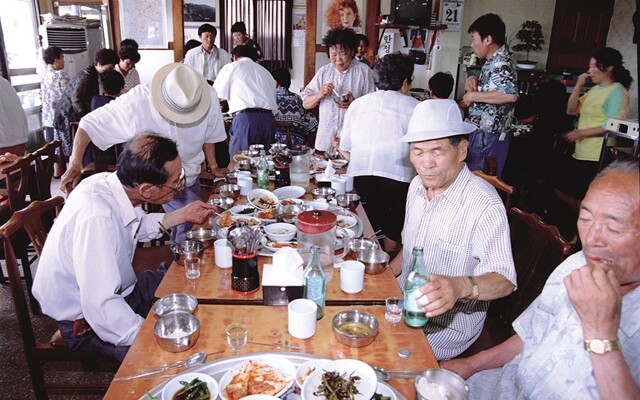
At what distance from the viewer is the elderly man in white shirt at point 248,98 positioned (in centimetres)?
472

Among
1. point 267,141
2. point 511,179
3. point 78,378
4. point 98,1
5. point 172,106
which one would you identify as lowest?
point 78,378

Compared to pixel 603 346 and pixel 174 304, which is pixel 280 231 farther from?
pixel 603 346

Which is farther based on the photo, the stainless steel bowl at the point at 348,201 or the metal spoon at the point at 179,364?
the stainless steel bowl at the point at 348,201

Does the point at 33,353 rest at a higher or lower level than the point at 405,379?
lower

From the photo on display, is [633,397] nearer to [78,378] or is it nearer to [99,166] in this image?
[78,378]

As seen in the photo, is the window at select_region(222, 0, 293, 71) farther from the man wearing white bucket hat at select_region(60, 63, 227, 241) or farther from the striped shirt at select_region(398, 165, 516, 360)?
the striped shirt at select_region(398, 165, 516, 360)

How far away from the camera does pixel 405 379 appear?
51.3 inches

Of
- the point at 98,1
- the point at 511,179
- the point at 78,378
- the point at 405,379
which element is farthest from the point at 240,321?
the point at 98,1

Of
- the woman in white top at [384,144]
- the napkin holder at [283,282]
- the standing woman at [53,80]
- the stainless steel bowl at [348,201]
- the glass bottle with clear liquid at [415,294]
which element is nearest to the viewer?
the glass bottle with clear liquid at [415,294]

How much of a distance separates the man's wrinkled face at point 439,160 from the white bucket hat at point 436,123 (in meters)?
0.04

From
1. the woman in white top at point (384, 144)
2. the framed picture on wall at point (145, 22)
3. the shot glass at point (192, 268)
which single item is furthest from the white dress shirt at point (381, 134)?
the framed picture on wall at point (145, 22)

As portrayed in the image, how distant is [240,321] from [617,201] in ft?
3.78

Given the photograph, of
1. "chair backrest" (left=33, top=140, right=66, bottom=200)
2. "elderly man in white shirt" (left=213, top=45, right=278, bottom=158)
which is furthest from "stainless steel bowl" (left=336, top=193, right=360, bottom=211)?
"elderly man in white shirt" (left=213, top=45, right=278, bottom=158)

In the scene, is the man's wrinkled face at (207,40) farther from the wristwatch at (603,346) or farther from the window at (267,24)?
the wristwatch at (603,346)
